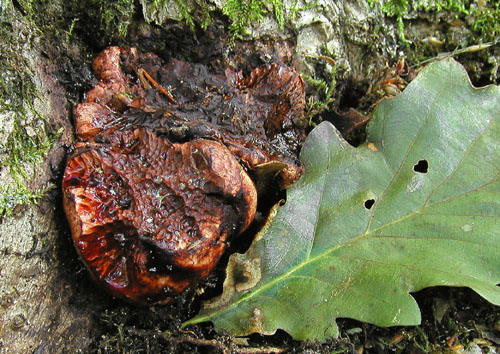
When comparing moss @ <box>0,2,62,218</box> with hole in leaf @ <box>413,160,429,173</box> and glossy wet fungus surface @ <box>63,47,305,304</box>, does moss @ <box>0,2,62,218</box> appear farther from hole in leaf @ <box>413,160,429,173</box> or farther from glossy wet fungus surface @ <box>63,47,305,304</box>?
hole in leaf @ <box>413,160,429,173</box>

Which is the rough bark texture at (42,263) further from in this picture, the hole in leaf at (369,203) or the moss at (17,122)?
the hole in leaf at (369,203)

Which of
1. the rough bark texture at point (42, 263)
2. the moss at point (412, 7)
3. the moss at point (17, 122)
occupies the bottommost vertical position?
the rough bark texture at point (42, 263)

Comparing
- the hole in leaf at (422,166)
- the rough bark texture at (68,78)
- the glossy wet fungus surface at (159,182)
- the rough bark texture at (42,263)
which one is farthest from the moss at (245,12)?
the hole in leaf at (422,166)

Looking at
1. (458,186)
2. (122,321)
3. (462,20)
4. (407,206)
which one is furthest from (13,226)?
(462,20)

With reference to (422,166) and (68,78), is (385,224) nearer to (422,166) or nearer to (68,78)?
(422,166)

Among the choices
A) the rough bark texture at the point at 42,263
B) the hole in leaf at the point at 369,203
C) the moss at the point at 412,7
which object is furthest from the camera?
the moss at the point at 412,7

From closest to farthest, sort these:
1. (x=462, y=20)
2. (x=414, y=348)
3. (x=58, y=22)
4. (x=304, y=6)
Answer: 1. (x=414, y=348)
2. (x=58, y=22)
3. (x=304, y=6)
4. (x=462, y=20)

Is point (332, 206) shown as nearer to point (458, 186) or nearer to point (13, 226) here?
point (458, 186)

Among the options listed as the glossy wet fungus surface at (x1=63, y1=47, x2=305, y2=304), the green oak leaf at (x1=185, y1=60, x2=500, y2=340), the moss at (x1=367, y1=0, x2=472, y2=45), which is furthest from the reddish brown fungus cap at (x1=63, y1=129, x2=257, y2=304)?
the moss at (x1=367, y1=0, x2=472, y2=45)
